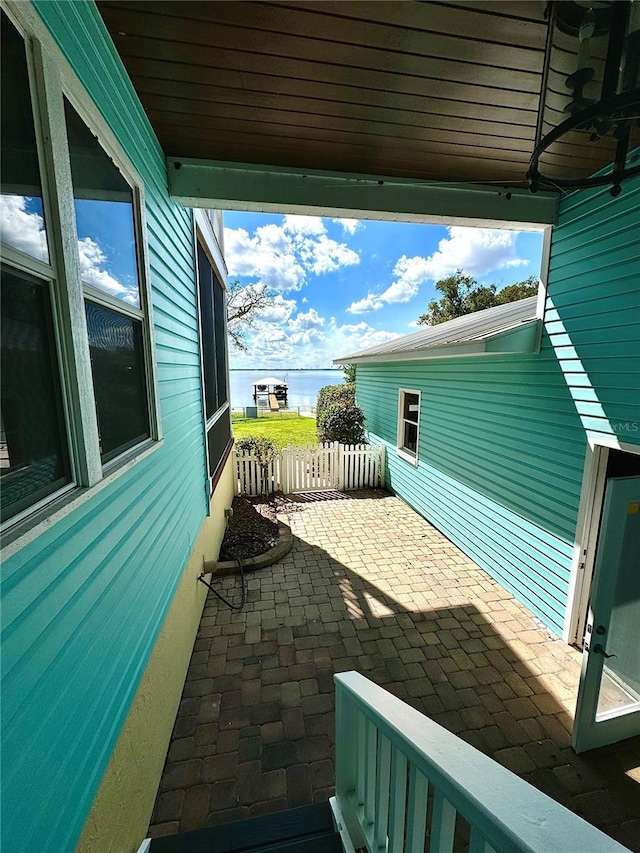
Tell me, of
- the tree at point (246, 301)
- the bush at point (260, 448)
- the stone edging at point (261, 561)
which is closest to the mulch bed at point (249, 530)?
the stone edging at point (261, 561)

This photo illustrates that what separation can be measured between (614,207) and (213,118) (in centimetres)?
345

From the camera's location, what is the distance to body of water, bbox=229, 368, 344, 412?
101ft

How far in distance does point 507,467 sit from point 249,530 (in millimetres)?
4163

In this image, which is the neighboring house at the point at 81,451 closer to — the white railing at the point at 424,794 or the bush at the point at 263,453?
the white railing at the point at 424,794

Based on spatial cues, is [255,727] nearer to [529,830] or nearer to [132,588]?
[132,588]

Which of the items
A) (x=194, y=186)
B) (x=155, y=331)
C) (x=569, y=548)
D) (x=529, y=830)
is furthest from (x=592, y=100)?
(x=569, y=548)

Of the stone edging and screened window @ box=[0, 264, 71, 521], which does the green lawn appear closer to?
the stone edging

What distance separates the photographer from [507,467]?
14.2 feet

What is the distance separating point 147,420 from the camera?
7.30ft

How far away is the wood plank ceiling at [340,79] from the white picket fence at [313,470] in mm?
5784

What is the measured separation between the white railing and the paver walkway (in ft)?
2.40

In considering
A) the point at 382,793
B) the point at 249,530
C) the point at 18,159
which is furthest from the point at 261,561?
the point at 18,159

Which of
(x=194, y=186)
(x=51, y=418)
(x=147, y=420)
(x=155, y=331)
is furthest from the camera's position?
(x=194, y=186)

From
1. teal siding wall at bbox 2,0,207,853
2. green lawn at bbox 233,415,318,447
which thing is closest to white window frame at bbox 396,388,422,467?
green lawn at bbox 233,415,318,447
